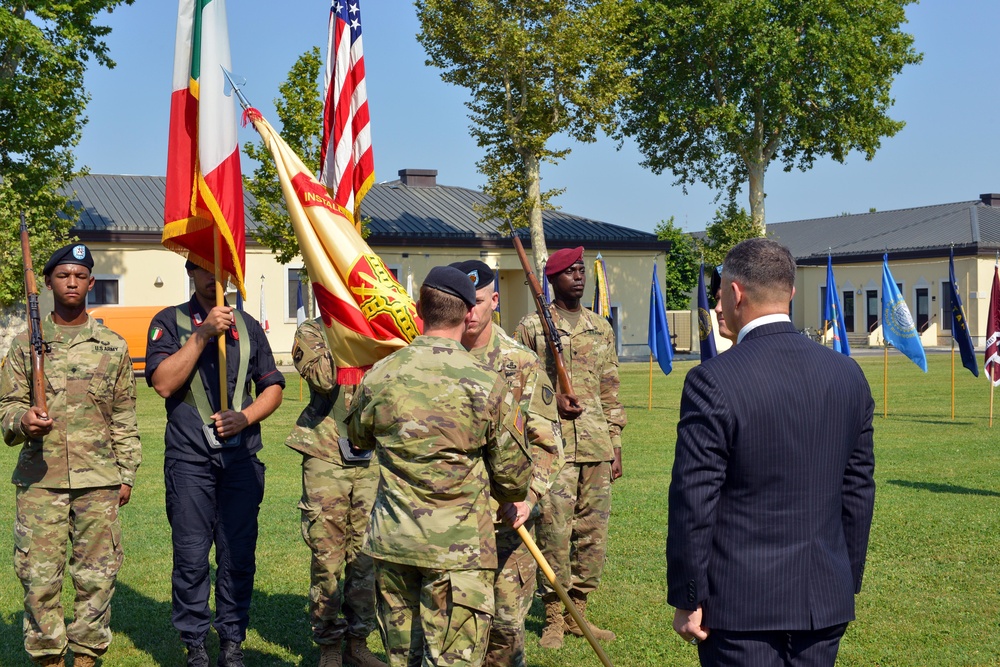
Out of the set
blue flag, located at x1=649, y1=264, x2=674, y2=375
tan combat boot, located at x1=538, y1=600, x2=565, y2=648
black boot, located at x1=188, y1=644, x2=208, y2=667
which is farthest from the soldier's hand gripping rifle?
blue flag, located at x1=649, y1=264, x2=674, y2=375

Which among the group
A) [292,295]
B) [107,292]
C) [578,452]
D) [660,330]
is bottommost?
[578,452]

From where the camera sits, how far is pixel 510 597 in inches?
218

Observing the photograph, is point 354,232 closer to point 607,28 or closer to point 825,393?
point 825,393

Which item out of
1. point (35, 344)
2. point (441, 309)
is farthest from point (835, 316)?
point (441, 309)

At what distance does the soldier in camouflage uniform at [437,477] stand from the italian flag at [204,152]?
2257 mm

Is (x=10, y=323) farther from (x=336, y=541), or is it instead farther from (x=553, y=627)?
(x=553, y=627)

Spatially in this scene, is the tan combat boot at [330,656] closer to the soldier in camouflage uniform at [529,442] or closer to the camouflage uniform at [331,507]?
the camouflage uniform at [331,507]

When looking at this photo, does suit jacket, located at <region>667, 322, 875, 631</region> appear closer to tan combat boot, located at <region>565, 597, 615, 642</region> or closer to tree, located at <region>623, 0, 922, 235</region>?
tan combat boot, located at <region>565, 597, 615, 642</region>

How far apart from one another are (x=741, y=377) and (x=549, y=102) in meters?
34.3

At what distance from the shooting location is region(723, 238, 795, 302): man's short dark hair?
11.8 feet

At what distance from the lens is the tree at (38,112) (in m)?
26.9

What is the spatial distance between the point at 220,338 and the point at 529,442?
73.7 inches

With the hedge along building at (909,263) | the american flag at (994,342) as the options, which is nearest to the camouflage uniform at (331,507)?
the american flag at (994,342)

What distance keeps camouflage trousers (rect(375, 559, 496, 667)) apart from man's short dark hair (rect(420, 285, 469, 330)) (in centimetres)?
101
